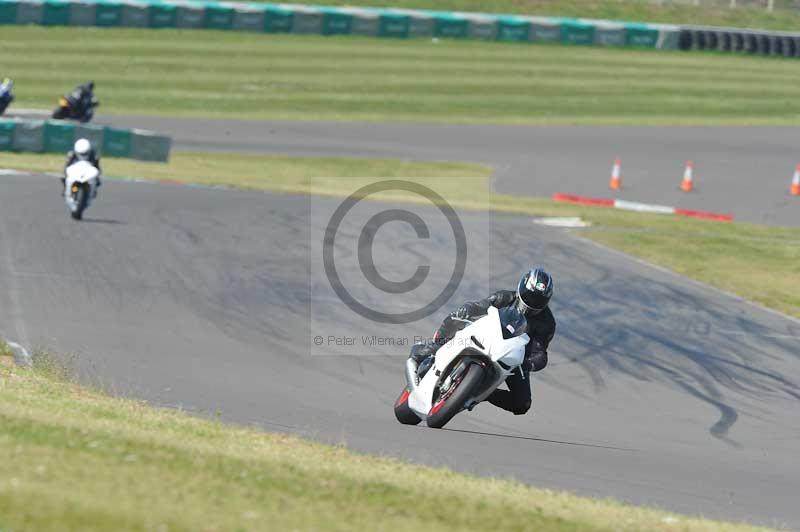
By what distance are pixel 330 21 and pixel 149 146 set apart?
21499mm

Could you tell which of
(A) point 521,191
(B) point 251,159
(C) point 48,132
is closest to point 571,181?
(A) point 521,191

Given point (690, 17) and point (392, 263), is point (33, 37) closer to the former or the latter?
point (690, 17)

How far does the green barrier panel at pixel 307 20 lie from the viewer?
2050 inches

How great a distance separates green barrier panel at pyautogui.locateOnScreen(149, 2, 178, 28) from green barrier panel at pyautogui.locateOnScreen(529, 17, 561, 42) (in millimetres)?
15344

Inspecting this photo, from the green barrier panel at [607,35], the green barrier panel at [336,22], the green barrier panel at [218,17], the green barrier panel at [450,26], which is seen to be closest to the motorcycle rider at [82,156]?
the green barrier panel at [218,17]

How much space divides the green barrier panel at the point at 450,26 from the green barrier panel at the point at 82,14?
567 inches

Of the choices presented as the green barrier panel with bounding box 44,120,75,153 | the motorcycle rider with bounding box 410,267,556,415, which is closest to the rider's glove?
the motorcycle rider with bounding box 410,267,556,415

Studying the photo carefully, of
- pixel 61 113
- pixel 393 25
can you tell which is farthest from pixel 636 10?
pixel 61 113

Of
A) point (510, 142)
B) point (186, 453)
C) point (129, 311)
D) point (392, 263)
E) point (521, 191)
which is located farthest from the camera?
point (510, 142)

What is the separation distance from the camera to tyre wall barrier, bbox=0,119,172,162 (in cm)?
3234

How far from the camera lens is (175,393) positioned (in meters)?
12.0

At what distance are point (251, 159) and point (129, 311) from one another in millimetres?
19469

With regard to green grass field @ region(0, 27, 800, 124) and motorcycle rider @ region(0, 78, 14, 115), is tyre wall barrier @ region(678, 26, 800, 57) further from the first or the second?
motorcycle rider @ region(0, 78, 14, 115)

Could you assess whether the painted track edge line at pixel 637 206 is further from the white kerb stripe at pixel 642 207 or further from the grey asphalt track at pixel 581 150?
the grey asphalt track at pixel 581 150
